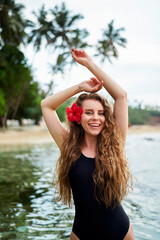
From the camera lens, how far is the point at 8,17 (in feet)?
95.6

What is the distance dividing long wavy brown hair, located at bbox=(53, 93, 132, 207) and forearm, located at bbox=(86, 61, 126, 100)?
0.09m

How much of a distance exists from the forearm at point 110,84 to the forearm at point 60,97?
19cm

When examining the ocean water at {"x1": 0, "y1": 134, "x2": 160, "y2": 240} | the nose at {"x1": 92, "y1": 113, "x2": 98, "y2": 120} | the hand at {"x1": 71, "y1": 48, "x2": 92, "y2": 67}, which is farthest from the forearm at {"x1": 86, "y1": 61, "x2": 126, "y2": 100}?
the ocean water at {"x1": 0, "y1": 134, "x2": 160, "y2": 240}

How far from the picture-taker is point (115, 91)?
238cm

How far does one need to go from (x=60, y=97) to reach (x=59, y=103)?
61 mm

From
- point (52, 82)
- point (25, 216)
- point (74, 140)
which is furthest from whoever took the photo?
point (52, 82)

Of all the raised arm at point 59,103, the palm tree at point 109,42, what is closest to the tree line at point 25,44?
the palm tree at point 109,42

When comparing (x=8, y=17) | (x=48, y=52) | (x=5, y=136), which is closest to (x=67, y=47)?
(x=48, y=52)

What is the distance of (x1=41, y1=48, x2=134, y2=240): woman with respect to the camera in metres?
2.22

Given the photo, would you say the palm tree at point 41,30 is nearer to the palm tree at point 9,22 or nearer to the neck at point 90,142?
the palm tree at point 9,22

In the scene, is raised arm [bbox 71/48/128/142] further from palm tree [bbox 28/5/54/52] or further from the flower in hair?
palm tree [bbox 28/5/54/52]

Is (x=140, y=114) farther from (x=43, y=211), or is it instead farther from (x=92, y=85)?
(x=92, y=85)

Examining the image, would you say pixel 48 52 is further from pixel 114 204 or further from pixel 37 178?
pixel 114 204

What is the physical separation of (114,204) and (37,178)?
7.57 meters
